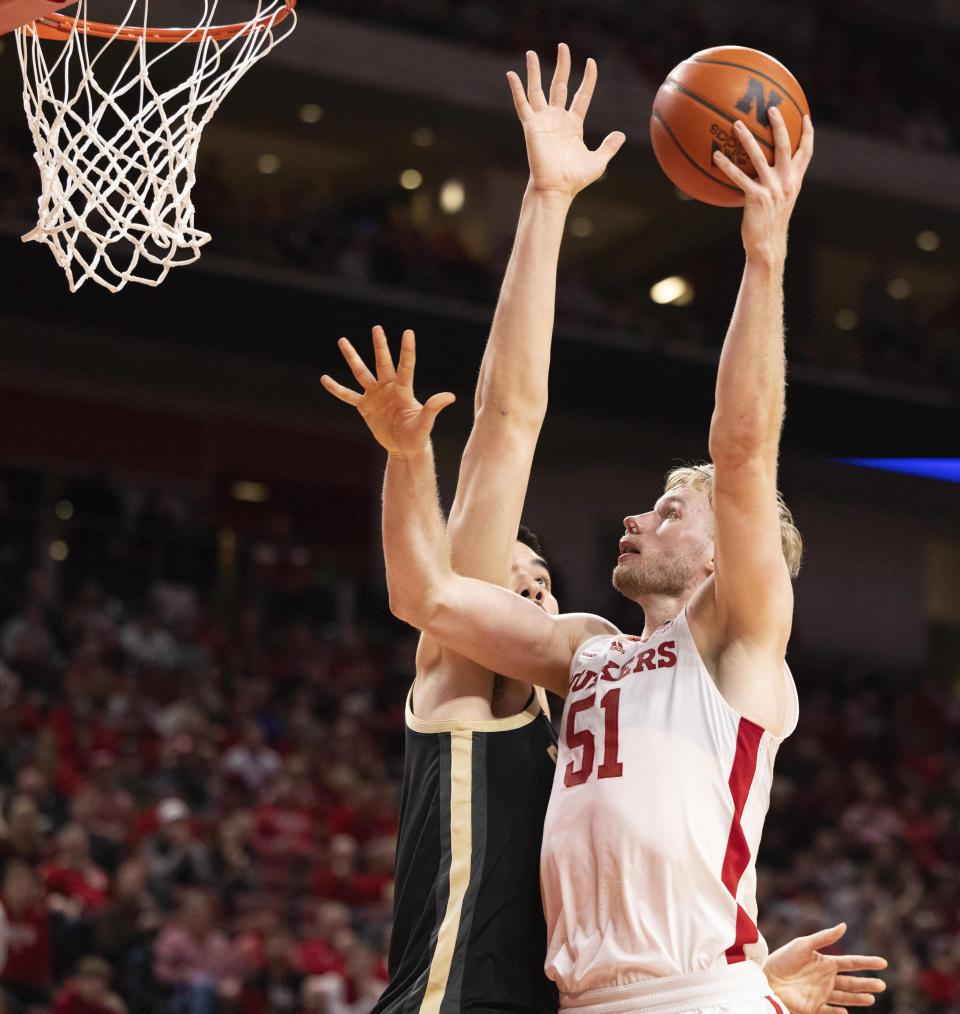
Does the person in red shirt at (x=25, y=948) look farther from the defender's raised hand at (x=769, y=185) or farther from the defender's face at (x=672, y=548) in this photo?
the defender's raised hand at (x=769, y=185)

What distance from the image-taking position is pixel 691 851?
109 inches

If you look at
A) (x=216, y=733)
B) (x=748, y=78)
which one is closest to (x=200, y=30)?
(x=748, y=78)

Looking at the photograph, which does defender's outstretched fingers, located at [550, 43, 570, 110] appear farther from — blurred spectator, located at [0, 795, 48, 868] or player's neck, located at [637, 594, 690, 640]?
blurred spectator, located at [0, 795, 48, 868]

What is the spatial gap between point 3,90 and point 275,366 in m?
3.93

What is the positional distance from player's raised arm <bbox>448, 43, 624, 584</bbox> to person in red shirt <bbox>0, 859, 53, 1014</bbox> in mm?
4904

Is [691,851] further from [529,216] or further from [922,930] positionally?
[922,930]

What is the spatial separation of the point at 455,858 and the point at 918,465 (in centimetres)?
1473

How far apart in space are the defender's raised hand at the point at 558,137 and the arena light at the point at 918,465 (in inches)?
488

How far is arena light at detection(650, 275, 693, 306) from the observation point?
1814 cm

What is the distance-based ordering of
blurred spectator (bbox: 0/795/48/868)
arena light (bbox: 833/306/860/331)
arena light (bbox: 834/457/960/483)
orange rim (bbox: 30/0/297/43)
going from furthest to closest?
arena light (bbox: 833/306/860/331) → arena light (bbox: 834/457/960/483) → blurred spectator (bbox: 0/795/48/868) → orange rim (bbox: 30/0/297/43)

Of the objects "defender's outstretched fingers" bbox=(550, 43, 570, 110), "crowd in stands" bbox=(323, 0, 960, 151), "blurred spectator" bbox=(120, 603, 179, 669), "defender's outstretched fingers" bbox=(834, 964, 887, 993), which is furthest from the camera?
"crowd in stands" bbox=(323, 0, 960, 151)

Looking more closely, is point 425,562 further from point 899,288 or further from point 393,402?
point 899,288

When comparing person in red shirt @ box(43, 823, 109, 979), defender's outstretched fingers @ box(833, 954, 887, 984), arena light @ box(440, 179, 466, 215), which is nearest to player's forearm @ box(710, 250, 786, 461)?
defender's outstretched fingers @ box(833, 954, 887, 984)

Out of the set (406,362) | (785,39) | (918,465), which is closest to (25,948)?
(406,362)
